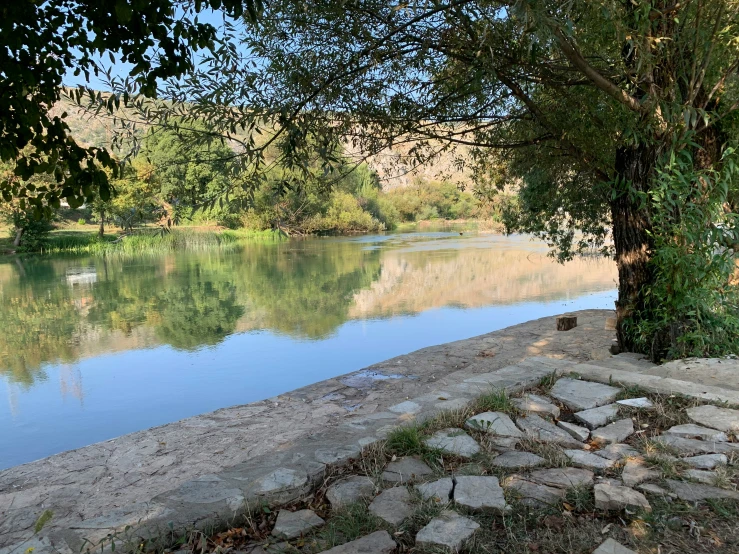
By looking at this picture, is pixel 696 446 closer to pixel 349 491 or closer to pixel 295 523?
pixel 349 491

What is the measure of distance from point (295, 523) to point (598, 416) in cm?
167

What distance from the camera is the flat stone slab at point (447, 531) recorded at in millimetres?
1854

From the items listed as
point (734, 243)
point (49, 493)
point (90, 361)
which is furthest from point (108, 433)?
point (734, 243)

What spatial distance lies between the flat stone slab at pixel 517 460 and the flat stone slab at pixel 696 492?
1.68ft

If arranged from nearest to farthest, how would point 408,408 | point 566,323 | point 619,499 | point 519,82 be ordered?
1. point 619,499
2. point 408,408
3. point 519,82
4. point 566,323

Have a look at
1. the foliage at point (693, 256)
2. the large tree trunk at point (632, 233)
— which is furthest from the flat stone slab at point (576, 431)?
the large tree trunk at point (632, 233)

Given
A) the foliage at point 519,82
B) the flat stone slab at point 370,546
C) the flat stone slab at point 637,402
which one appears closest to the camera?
the flat stone slab at point 370,546

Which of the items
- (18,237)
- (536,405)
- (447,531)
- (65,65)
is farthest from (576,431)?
(18,237)

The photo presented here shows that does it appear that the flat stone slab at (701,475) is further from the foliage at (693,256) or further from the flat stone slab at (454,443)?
the foliage at (693,256)

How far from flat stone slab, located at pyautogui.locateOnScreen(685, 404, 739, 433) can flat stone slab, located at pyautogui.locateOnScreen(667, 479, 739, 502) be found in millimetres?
678

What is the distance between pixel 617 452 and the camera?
2486mm

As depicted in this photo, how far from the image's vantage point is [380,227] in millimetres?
43188

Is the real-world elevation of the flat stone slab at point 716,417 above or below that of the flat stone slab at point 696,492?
below

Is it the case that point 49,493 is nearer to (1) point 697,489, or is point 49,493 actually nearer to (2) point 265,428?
(2) point 265,428
